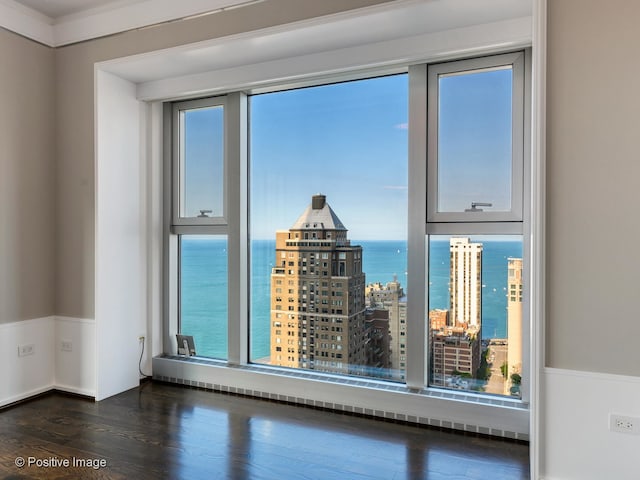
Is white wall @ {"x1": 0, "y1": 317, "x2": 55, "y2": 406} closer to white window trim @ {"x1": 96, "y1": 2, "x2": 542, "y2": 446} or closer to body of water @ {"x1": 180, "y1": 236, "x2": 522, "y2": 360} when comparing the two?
white window trim @ {"x1": 96, "y1": 2, "x2": 542, "y2": 446}

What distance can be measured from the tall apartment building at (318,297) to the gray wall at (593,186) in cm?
142

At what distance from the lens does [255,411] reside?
310 centimetres

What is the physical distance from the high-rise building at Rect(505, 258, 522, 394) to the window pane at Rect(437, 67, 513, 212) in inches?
14.8

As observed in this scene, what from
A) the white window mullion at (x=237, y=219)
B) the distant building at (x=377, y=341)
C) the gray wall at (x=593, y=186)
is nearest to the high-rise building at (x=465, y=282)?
the distant building at (x=377, y=341)

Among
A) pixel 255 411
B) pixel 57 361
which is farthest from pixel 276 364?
pixel 57 361

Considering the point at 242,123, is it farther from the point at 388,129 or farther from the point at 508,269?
the point at 508,269

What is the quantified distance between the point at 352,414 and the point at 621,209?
78.8 inches

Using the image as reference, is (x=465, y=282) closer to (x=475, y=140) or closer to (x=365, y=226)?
(x=365, y=226)

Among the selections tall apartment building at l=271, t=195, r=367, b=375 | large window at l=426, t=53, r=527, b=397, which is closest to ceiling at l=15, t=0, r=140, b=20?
tall apartment building at l=271, t=195, r=367, b=375

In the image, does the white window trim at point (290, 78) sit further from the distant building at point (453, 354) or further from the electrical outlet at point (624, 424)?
the electrical outlet at point (624, 424)

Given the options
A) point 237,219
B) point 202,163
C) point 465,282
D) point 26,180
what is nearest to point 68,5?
point 26,180

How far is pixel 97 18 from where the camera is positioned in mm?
3283

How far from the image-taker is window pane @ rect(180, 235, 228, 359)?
368cm

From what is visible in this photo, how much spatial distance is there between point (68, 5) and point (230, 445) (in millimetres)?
3151
